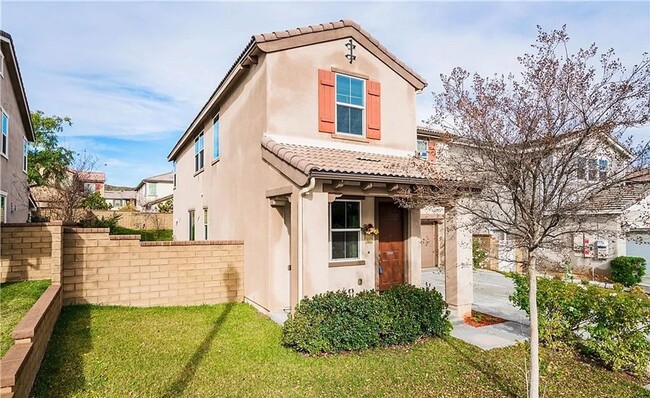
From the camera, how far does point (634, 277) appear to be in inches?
621

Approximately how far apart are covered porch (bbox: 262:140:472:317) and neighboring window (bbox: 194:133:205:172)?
25.7 ft

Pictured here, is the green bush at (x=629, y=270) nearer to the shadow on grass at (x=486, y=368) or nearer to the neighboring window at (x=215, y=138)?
the shadow on grass at (x=486, y=368)

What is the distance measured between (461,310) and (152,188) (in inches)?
1908

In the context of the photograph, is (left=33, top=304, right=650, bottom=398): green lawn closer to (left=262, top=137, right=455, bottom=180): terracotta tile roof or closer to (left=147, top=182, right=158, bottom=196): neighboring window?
(left=262, top=137, right=455, bottom=180): terracotta tile roof

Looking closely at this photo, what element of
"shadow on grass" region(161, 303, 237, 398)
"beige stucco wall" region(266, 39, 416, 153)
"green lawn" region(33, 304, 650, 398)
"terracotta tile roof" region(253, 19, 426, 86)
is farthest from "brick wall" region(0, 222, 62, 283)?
"terracotta tile roof" region(253, 19, 426, 86)

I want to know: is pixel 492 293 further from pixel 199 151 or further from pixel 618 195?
pixel 199 151

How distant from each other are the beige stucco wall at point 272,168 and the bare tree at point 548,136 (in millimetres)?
3471

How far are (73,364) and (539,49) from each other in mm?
7759

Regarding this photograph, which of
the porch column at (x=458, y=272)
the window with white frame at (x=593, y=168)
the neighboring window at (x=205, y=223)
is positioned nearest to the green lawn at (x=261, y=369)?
the porch column at (x=458, y=272)

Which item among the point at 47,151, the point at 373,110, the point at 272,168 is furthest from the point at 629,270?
the point at 47,151

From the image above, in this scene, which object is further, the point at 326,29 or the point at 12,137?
the point at 12,137

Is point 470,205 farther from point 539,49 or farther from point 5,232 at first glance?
point 5,232

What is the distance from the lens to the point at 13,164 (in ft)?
50.4

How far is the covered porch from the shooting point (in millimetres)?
7074
